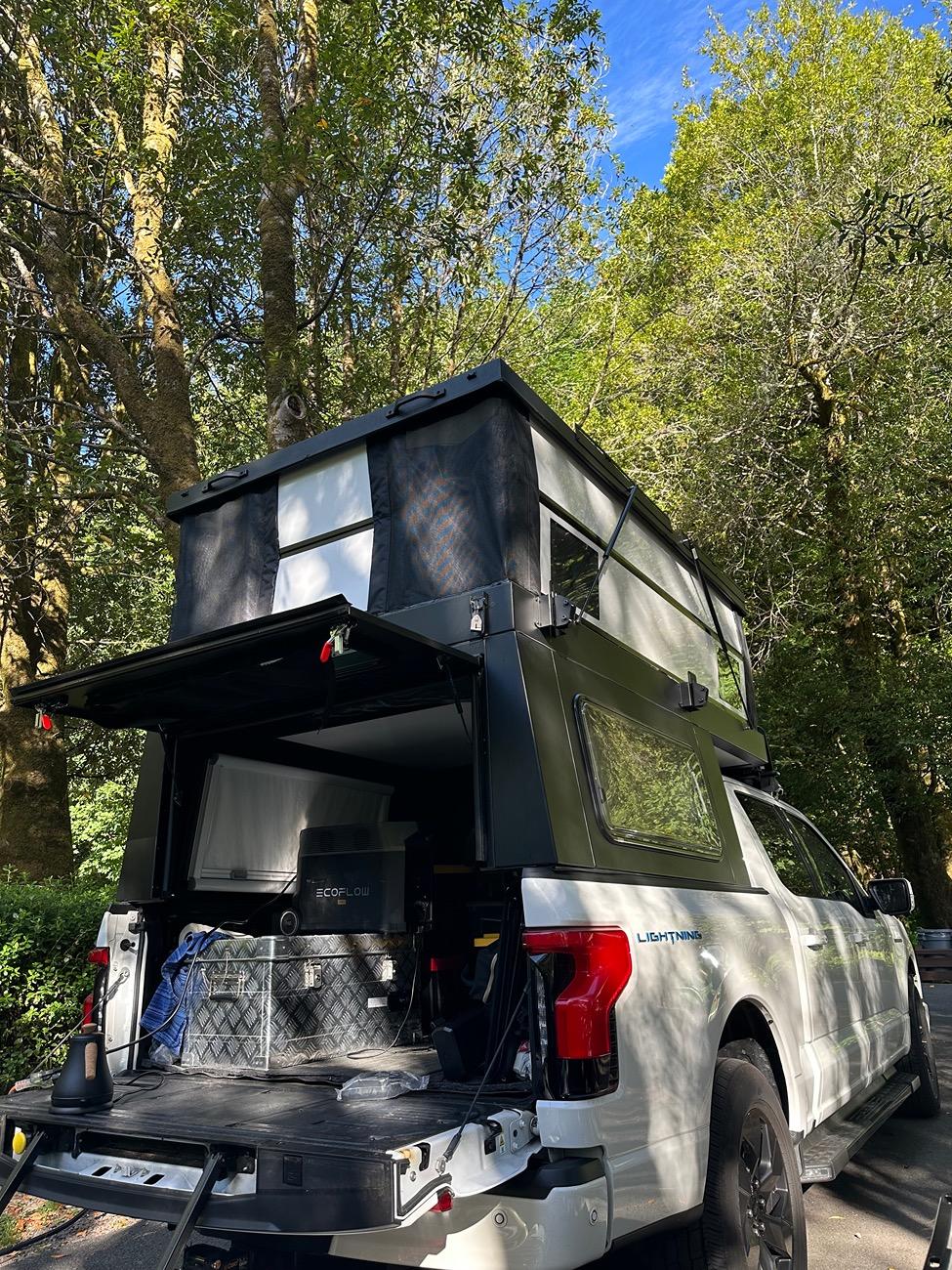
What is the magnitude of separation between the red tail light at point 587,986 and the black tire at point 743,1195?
748 millimetres

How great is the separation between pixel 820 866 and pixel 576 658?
2.56 meters

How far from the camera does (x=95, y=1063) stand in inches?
123

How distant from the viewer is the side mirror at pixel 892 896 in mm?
5414

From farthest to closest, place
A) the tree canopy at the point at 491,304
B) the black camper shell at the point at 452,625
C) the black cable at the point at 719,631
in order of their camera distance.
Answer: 1. the tree canopy at the point at 491,304
2. the black cable at the point at 719,631
3. the black camper shell at the point at 452,625

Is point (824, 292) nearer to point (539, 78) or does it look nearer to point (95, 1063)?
point (539, 78)

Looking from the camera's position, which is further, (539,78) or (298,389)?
(539,78)

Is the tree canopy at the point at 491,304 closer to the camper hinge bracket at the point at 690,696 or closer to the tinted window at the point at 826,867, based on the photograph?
the camper hinge bracket at the point at 690,696

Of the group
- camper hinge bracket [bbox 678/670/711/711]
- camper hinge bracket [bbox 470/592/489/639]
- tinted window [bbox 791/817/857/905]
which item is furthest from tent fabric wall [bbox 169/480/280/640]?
tinted window [bbox 791/817/857/905]

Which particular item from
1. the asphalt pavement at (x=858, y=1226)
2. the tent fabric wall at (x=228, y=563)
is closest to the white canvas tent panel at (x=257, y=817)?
the tent fabric wall at (x=228, y=563)

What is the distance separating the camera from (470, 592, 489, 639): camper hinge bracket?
3.28 m

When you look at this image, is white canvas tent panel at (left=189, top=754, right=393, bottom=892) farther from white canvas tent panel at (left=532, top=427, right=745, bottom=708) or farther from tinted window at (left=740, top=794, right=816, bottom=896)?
tinted window at (left=740, top=794, right=816, bottom=896)

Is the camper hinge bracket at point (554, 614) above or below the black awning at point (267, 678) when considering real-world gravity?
above

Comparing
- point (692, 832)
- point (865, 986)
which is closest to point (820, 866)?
point (865, 986)

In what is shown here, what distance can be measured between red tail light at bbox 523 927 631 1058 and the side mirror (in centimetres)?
330
